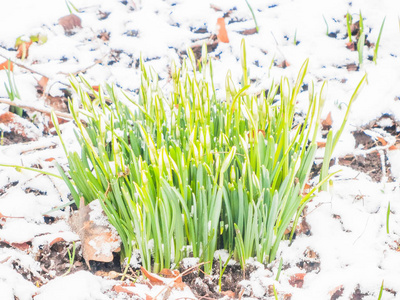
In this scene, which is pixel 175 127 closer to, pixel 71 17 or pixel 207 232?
pixel 207 232

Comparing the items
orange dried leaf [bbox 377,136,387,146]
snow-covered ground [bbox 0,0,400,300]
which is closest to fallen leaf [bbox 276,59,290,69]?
snow-covered ground [bbox 0,0,400,300]

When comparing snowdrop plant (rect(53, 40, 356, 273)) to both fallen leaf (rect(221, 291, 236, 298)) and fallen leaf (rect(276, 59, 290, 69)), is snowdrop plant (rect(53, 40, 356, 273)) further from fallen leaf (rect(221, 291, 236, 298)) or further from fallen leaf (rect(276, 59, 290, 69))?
fallen leaf (rect(276, 59, 290, 69))

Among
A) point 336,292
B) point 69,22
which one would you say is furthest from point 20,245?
point 69,22

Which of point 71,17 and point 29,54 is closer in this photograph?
point 29,54

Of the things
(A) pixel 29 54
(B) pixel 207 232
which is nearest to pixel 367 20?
(B) pixel 207 232

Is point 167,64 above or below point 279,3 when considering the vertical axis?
below

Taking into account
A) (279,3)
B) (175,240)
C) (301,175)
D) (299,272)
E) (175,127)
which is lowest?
(299,272)
